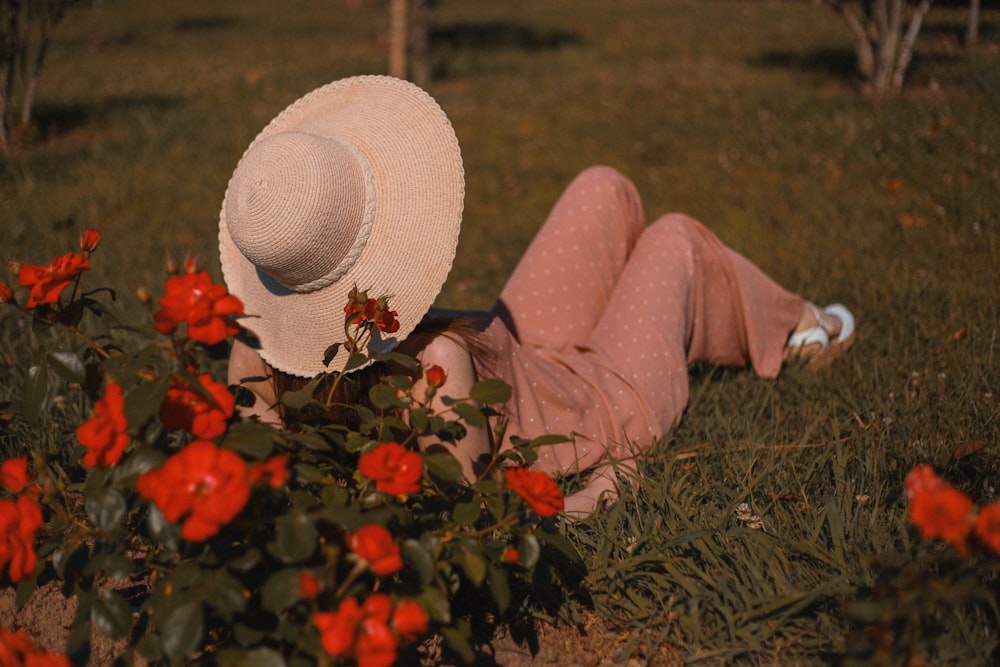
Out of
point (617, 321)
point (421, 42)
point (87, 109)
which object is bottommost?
point (87, 109)

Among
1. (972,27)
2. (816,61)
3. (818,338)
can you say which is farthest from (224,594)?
(816,61)

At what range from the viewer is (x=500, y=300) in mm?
3090

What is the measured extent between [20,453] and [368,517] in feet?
5.69

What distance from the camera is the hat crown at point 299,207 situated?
180 centimetres

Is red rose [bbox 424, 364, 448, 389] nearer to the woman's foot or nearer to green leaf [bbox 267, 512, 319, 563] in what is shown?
green leaf [bbox 267, 512, 319, 563]

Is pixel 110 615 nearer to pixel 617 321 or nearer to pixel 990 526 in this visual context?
pixel 990 526

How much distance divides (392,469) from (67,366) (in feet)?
2.31

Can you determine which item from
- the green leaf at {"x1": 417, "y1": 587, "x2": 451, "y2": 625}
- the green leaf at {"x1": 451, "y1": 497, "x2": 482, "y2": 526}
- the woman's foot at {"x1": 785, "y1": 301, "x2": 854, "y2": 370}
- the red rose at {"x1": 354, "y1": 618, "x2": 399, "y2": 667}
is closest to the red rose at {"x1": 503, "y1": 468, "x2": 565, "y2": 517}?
the green leaf at {"x1": 451, "y1": 497, "x2": 482, "y2": 526}

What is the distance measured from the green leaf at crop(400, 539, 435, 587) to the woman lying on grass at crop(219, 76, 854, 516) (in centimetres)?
33

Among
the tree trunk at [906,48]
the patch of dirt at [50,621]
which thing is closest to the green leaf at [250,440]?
the patch of dirt at [50,621]

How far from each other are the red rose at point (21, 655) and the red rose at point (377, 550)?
0.49 metres

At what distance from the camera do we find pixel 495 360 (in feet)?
7.94

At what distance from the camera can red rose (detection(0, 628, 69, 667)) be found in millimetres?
1262

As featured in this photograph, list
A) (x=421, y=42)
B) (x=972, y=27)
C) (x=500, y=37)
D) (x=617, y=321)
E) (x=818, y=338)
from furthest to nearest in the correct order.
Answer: (x=500, y=37) < (x=421, y=42) < (x=972, y=27) < (x=818, y=338) < (x=617, y=321)
